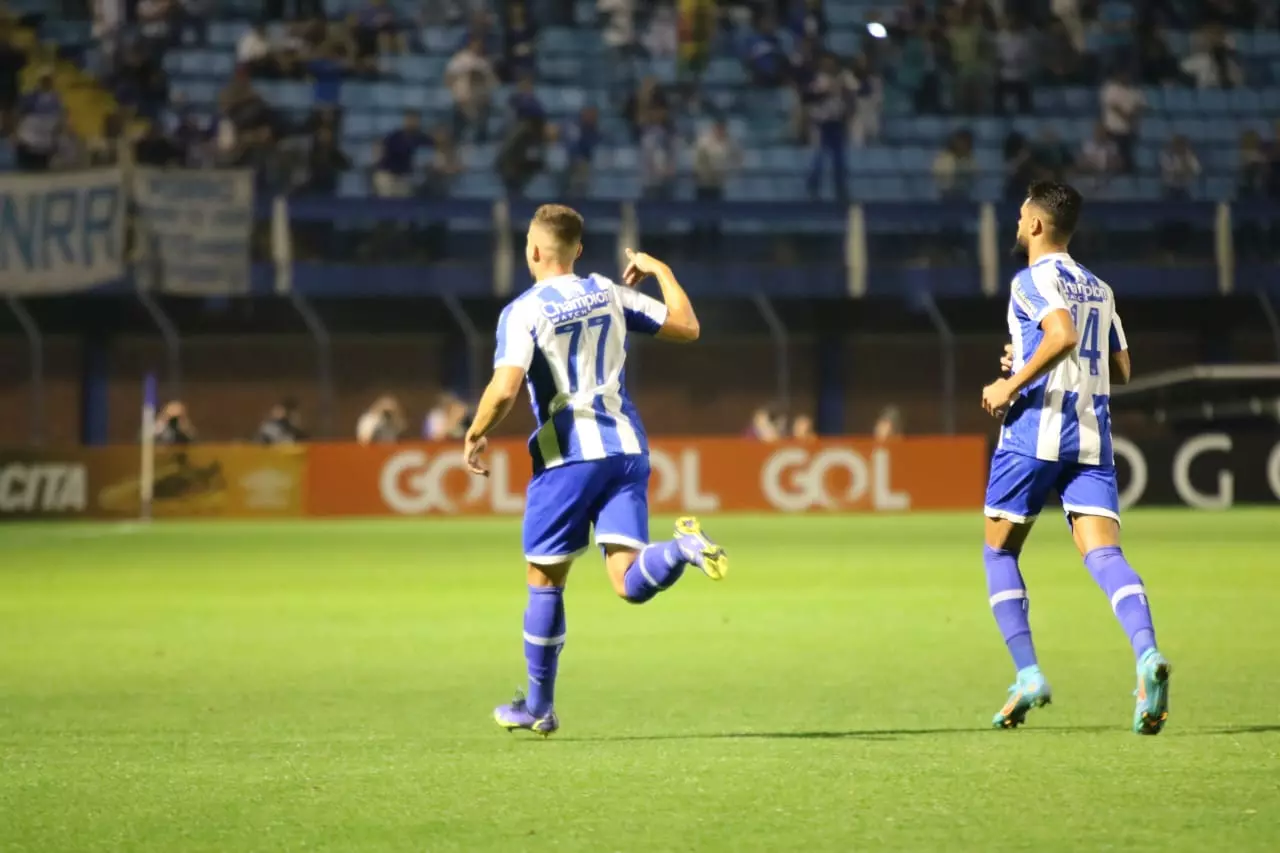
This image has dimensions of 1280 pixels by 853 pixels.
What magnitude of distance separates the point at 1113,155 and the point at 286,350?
39.6ft

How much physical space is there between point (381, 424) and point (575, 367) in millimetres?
19421

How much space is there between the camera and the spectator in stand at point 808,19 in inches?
1196

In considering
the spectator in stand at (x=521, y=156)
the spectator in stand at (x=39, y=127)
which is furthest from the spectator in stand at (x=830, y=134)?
the spectator in stand at (x=39, y=127)

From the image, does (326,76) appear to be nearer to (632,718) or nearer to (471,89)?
(471,89)

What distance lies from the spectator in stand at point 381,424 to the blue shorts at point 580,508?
19.2 metres

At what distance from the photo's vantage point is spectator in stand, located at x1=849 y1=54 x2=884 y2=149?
2917 centimetres

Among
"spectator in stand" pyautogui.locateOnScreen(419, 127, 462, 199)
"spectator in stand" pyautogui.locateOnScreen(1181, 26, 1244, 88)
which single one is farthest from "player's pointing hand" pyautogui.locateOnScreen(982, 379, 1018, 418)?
"spectator in stand" pyautogui.locateOnScreen(1181, 26, 1244, 88)

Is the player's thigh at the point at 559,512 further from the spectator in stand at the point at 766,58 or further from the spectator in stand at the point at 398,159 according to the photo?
the spectator in stand at the point at 766,58

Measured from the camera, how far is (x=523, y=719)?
24.2ft

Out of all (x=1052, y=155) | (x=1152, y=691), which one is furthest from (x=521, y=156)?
(x=1152, y=691)

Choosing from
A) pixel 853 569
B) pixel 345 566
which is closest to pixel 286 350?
pixel 345 566

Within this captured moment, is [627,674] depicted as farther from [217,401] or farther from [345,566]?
[217,401]

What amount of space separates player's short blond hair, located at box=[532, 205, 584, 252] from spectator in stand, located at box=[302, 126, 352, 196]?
67.3 ft

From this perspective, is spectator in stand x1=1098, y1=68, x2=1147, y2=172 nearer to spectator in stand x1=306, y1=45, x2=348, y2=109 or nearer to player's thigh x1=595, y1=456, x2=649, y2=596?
spectator in stand x1=306, y1=45, x2=348, y2=109
